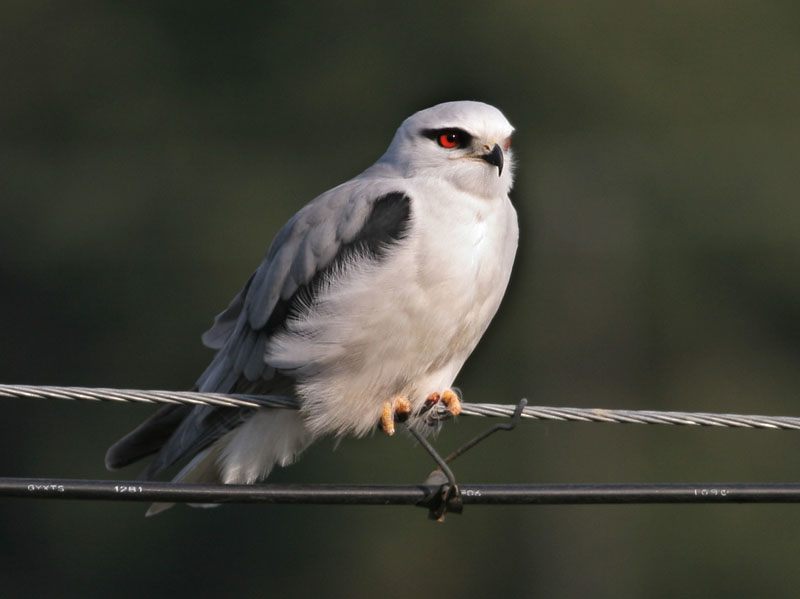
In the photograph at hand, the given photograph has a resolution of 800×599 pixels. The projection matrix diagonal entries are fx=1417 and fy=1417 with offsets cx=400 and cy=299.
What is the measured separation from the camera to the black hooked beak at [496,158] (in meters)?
3.66

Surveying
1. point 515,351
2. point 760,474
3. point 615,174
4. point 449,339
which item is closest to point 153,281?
point 515,351

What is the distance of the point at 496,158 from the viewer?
366cm

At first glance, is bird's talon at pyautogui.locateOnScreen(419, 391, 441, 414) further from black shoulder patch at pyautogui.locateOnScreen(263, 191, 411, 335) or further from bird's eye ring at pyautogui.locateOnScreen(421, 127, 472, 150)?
bird's eye ring at pyautogui.locateOnScreen(421, 127, 472, 150)

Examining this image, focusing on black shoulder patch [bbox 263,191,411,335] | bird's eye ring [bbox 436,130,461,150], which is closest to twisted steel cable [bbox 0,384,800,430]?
black shoulder patch [bbox 263,191,411,335]

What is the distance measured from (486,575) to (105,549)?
3.62 metres

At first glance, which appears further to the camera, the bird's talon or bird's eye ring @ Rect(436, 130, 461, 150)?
bird's eye ring @ Rect(436, 130, 461, 150)

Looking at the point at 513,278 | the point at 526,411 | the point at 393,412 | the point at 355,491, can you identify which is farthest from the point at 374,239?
the point at 513,278

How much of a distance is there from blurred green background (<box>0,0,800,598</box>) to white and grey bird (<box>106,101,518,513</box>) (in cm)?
743

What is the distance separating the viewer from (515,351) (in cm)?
1412

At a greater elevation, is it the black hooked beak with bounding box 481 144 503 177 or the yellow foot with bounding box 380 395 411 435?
the black hooked beak with bounding box 481 144 503 177

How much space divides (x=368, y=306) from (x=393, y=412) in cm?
33

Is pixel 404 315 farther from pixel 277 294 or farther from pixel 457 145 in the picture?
pixel 457 145

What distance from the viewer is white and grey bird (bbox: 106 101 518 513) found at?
11.0 ft

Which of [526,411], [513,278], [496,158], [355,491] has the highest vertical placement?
[513,278]
